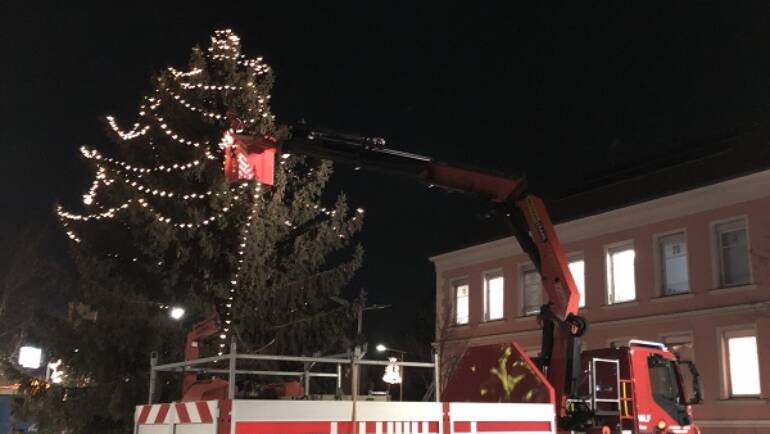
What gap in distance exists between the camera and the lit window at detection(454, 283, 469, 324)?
112 feet

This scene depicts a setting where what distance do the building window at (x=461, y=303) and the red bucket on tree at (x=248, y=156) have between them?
76.8 ft

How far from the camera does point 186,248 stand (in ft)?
52.5

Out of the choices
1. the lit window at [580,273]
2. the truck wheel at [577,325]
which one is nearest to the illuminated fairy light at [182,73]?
the truck wheel at [577,325]

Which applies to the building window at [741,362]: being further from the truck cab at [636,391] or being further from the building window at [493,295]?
the truck cab at [636,391]

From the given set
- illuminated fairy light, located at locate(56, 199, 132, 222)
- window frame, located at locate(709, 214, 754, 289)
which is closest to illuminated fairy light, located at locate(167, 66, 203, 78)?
illuminated fairy light, located at locate(56, 199, 132, 222)

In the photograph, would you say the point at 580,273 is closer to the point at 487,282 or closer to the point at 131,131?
the point at 487,282

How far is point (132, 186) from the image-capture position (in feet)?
51.8

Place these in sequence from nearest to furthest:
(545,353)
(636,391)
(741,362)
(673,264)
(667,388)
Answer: (636,391)
(545,353)
(667,388)
(741,362)
(673,264)

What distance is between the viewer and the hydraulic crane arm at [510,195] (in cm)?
1140

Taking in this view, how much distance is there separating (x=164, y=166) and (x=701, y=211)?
1696cm

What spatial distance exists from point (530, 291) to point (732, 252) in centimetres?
875

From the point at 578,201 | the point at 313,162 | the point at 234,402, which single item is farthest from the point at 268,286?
the point at 578,201

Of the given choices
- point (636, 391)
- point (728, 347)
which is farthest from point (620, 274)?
point (636, 391)

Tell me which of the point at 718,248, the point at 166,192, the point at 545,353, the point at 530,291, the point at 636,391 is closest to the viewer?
the point at 636,391
